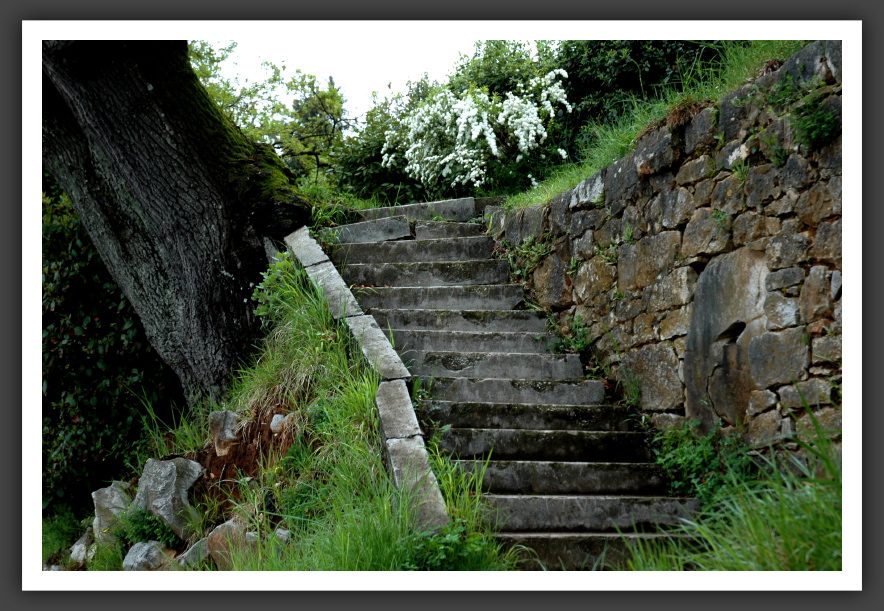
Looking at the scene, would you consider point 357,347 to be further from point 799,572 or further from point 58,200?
point 58,200

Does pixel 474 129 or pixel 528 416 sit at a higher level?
pixel 474 129

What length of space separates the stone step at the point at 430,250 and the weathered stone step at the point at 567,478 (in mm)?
2709

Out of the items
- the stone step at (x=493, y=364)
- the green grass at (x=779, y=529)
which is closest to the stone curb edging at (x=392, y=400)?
the stone step at (x=493, y=364)

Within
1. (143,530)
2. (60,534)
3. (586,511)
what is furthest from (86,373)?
(586,511)

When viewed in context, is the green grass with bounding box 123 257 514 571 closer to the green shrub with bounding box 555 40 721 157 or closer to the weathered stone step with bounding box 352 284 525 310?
the weathered stone step with bounding box 352 284 525 310

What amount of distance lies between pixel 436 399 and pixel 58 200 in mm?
4379

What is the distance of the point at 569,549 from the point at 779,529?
1.16 m

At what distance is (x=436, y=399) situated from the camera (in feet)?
14.7

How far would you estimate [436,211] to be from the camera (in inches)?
275

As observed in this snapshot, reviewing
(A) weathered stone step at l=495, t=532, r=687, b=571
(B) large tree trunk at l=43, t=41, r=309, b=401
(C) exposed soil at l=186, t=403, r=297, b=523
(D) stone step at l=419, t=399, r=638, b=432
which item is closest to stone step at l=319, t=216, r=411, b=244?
(B) large tree trunk at l=43, t=41, r=309, b=401

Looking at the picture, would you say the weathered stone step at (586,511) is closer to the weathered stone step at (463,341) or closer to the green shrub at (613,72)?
the weathered stone step at (463,341)

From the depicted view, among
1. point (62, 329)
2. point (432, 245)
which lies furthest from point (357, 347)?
point (62, 329)

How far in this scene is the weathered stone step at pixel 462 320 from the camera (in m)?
5.32

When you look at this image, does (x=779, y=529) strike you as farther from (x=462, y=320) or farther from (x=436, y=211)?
(x=436, y=211)
